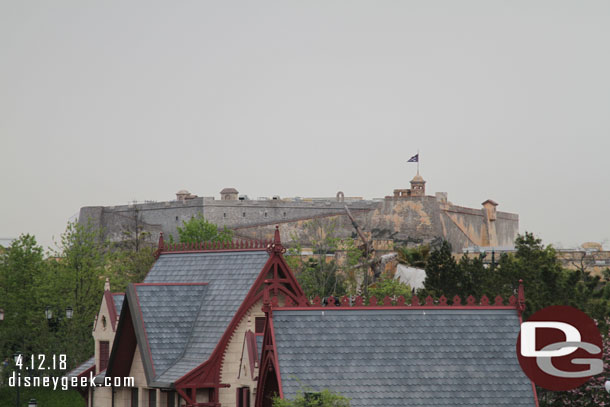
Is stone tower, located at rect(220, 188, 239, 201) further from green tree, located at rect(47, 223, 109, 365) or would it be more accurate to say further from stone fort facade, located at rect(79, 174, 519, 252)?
green tree, located at rect(47, 223, 109, 365)

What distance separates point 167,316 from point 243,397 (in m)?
3.97

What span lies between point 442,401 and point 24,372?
3831 centimetres

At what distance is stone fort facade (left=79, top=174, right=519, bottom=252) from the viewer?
5423 inches

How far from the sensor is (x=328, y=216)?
144 metres

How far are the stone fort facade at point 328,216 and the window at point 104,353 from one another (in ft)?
318

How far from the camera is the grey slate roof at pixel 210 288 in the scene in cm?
3322

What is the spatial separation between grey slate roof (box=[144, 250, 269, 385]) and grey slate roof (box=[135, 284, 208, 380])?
118 mm

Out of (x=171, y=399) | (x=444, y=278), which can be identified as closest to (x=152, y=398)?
(x=171, y=399)

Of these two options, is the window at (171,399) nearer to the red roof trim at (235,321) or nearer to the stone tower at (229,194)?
the red roof trim at (235,321)

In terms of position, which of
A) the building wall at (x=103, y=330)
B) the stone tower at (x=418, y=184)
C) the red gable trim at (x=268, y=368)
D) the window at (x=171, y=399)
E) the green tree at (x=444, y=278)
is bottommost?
the window at (x=171, y=399)

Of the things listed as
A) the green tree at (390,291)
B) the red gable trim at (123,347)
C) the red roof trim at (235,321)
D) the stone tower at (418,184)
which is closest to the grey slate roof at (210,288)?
the red roof trim at (235,321)

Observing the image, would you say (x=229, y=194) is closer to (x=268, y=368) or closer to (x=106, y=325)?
(x=106, y=325)

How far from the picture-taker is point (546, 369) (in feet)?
86.2

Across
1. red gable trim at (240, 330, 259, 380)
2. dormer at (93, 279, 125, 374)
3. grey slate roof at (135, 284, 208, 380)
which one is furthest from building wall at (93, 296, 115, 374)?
red gable trim at (240, 330, 259, 380)
